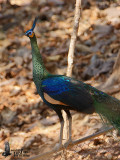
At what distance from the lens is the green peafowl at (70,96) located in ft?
10.8

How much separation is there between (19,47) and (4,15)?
2.48 m

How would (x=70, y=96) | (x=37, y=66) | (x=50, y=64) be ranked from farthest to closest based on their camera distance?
1. (x=50, y=64)
2. (x=37, y=66)
3. (x=70, y=96)

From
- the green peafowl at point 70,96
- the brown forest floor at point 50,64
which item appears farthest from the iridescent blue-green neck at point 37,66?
the brown forest floor at point 50,64

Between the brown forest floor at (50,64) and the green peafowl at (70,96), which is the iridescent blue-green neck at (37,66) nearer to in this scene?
the green peafowl at (70,96)

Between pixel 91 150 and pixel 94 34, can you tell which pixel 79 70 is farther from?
pixel 91 150

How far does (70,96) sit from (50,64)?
4.79 metres

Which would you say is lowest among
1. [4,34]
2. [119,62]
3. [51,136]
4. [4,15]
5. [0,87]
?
[51,136]

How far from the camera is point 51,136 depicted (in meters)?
5.68

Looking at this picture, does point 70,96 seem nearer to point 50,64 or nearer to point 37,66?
point 37,66

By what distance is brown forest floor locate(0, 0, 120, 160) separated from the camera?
538 centimetres

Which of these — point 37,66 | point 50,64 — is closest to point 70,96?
point 37,66

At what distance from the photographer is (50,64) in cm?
803

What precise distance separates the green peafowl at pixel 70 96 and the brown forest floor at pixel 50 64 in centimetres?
128

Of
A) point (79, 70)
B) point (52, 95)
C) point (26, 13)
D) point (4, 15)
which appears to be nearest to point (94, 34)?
point (79, 70)
